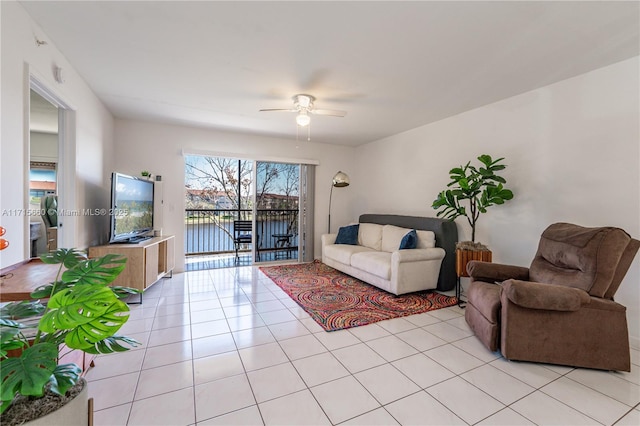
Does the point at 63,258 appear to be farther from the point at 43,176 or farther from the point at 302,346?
the point at 43,176

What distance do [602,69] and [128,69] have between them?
4245 millimetres

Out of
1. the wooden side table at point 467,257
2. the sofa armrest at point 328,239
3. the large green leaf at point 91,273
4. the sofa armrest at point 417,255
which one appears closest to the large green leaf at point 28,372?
the large green leaf at point 91,273

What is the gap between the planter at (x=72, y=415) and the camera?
84 centimetres

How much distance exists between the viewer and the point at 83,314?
2.98ft

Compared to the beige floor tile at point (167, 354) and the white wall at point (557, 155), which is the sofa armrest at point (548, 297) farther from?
the beige floor tile at point (167, 354)

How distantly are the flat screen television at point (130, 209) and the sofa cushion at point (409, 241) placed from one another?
3372mm

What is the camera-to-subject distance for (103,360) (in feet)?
6.47

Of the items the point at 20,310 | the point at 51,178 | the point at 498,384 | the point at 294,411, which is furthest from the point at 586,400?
the point at 51,178

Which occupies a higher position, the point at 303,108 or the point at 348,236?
the point at 303,108

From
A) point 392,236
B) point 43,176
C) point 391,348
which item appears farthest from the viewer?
point 392,236

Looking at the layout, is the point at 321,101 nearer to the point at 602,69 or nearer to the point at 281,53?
the point at 281,53

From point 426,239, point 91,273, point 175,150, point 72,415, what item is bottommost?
point 72,415

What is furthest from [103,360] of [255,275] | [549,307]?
[549,307]

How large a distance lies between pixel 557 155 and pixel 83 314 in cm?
368
